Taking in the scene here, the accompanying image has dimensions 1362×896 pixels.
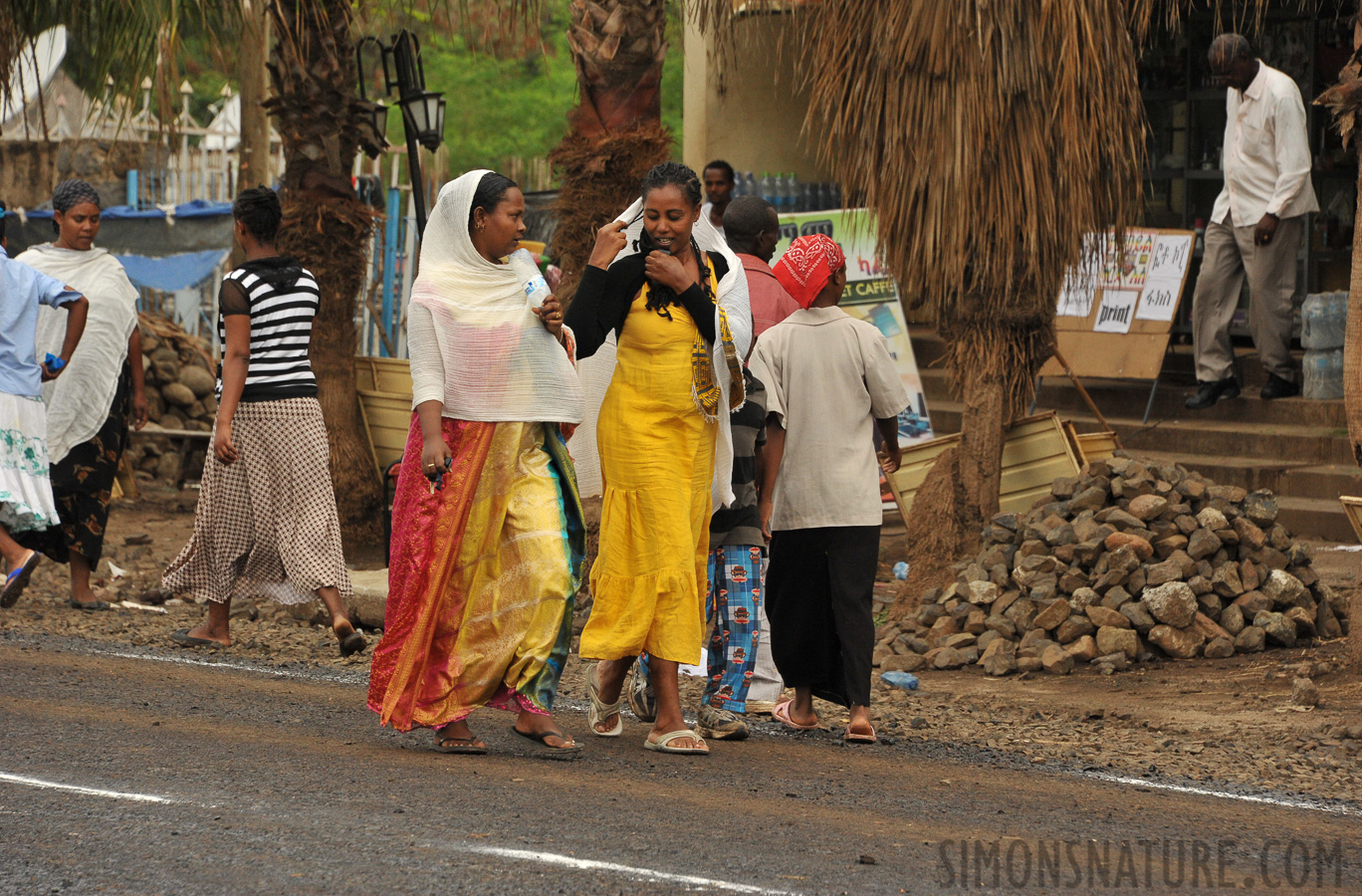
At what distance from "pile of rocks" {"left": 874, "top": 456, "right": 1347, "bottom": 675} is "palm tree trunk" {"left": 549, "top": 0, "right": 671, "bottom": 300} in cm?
295

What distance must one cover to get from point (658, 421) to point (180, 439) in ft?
29.4

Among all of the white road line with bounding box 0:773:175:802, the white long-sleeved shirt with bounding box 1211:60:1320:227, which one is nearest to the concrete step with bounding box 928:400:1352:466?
the white long-sleeved shirt with bounding box 1211:60:1320:227

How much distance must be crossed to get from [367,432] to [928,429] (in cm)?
377

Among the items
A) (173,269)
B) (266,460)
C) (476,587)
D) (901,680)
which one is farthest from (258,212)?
(173,269)

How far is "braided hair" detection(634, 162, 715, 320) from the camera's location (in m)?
4.93

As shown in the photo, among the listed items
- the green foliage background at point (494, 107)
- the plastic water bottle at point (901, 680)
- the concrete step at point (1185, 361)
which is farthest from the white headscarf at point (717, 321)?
the green foliage background at point (494, 107)

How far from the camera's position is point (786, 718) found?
5.74m

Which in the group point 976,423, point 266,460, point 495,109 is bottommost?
point 266,460

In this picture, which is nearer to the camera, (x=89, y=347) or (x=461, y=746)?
(x=461, y=746)

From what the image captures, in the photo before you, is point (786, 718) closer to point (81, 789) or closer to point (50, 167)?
point (81, 789)

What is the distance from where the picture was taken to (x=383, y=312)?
55.3ft

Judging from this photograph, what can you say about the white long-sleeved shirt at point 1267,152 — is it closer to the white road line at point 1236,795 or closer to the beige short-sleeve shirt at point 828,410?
the beige short-sleeve shirt at point 828,410

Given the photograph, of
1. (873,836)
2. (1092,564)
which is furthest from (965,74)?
(873,836)

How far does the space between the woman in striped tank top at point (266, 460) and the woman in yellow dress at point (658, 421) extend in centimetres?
195
